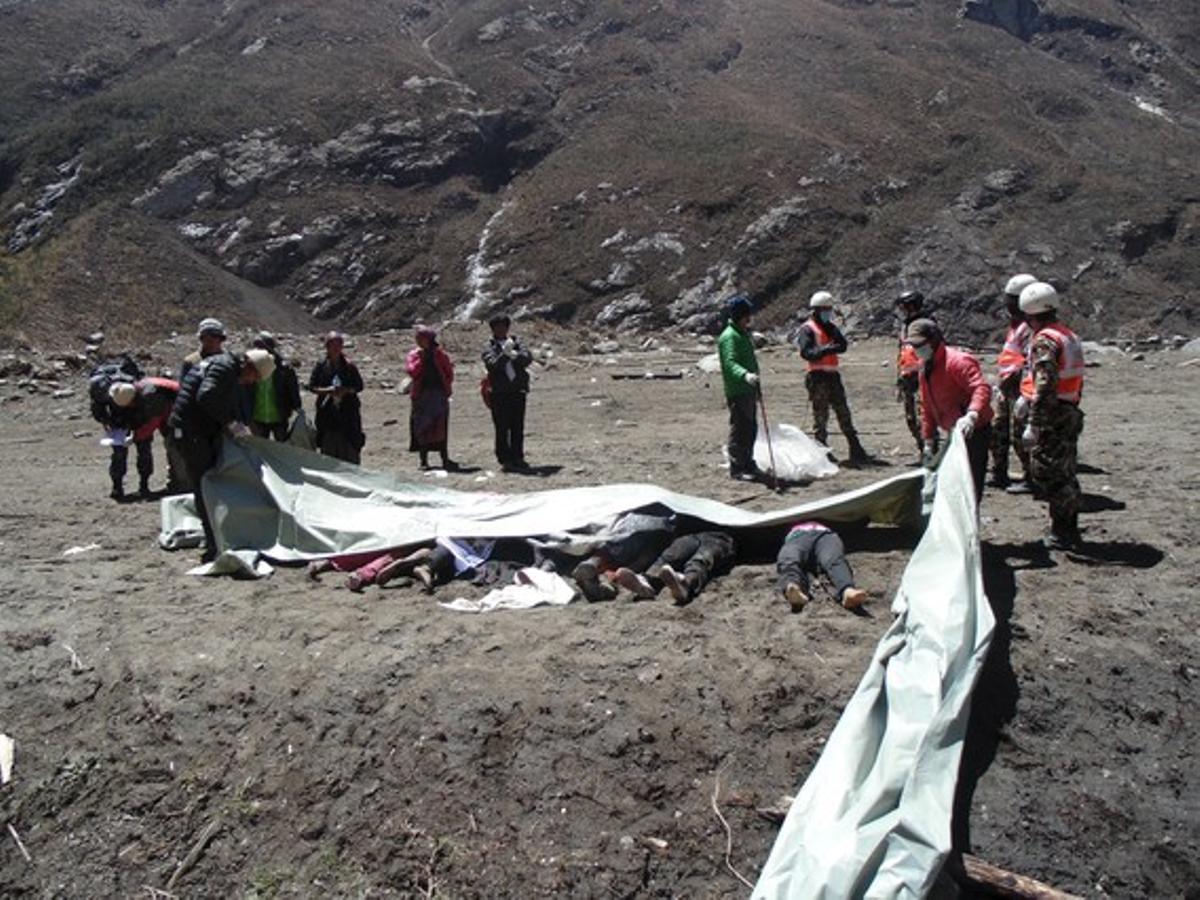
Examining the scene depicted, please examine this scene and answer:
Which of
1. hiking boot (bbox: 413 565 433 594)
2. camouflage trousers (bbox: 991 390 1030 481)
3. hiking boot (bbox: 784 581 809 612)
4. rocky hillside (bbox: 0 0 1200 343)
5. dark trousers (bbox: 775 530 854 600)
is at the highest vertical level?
rocky hillside (bbox: 0 0 1200 343)

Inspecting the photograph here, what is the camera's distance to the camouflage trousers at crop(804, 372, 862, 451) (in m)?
8.37

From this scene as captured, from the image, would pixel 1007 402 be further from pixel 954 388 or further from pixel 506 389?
pixel 506 389

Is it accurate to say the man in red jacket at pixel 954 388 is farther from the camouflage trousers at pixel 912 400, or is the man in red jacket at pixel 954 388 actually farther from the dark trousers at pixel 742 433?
the camouflage trousers at pixel 912 400

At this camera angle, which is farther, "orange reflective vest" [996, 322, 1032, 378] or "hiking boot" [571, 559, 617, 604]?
"orange reflective vest" [996, 322, 1032, 378]

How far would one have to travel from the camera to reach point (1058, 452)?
17.3 ft

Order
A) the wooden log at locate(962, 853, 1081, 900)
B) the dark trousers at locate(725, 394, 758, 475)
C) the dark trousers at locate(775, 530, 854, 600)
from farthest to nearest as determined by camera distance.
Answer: the dark trousers at locate(725, 394, 758, 475) < the dark trousers at locate(775, 530, 854, 600) < the wooden log at locate(962, 853, 1081, 900)

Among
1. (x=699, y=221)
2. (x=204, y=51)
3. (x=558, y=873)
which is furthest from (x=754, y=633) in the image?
(x=204, y=51)

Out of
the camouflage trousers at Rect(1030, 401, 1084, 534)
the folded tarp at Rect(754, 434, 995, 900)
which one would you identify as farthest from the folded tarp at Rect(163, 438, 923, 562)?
the folded tarp at Rect(754, 434, 995, 900)

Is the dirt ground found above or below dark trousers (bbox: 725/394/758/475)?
below

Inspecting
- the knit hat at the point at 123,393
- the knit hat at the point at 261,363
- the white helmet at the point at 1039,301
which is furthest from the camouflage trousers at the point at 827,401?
the knit hat at the point at 123,393

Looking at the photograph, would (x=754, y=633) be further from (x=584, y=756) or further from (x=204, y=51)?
(x=204, y=51)

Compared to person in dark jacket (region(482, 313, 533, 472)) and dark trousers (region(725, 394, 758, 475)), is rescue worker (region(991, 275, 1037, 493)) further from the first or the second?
person in dark jacket (region(482, 313, 533, 472))

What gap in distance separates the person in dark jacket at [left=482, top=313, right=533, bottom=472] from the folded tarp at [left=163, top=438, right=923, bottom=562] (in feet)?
8.76

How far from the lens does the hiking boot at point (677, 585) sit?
16.1ft
